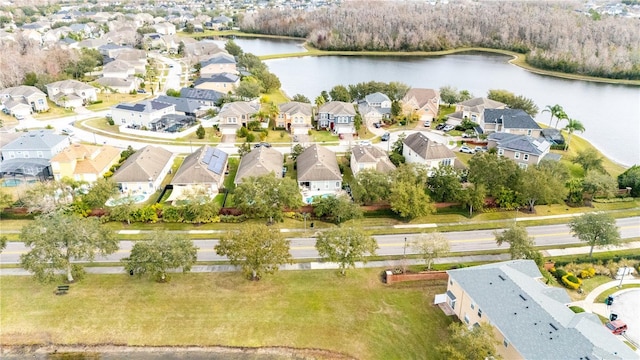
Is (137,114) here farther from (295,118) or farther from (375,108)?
(375,108)

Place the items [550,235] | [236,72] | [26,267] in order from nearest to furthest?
[26,267], [550,235], [236,72]

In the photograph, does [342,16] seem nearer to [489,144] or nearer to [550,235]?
[489,144]

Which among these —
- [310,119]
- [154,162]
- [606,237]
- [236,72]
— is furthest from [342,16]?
[606,237]

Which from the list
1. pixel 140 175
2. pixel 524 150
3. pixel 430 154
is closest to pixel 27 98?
pixel 140 175

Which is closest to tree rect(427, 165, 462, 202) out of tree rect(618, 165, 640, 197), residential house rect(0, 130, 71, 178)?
tree rect(618, 165, 640, 197)

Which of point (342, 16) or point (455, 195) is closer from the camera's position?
point (455, 195)

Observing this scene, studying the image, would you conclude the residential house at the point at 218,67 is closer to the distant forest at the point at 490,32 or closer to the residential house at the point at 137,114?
the residential house at the point at 137,114
